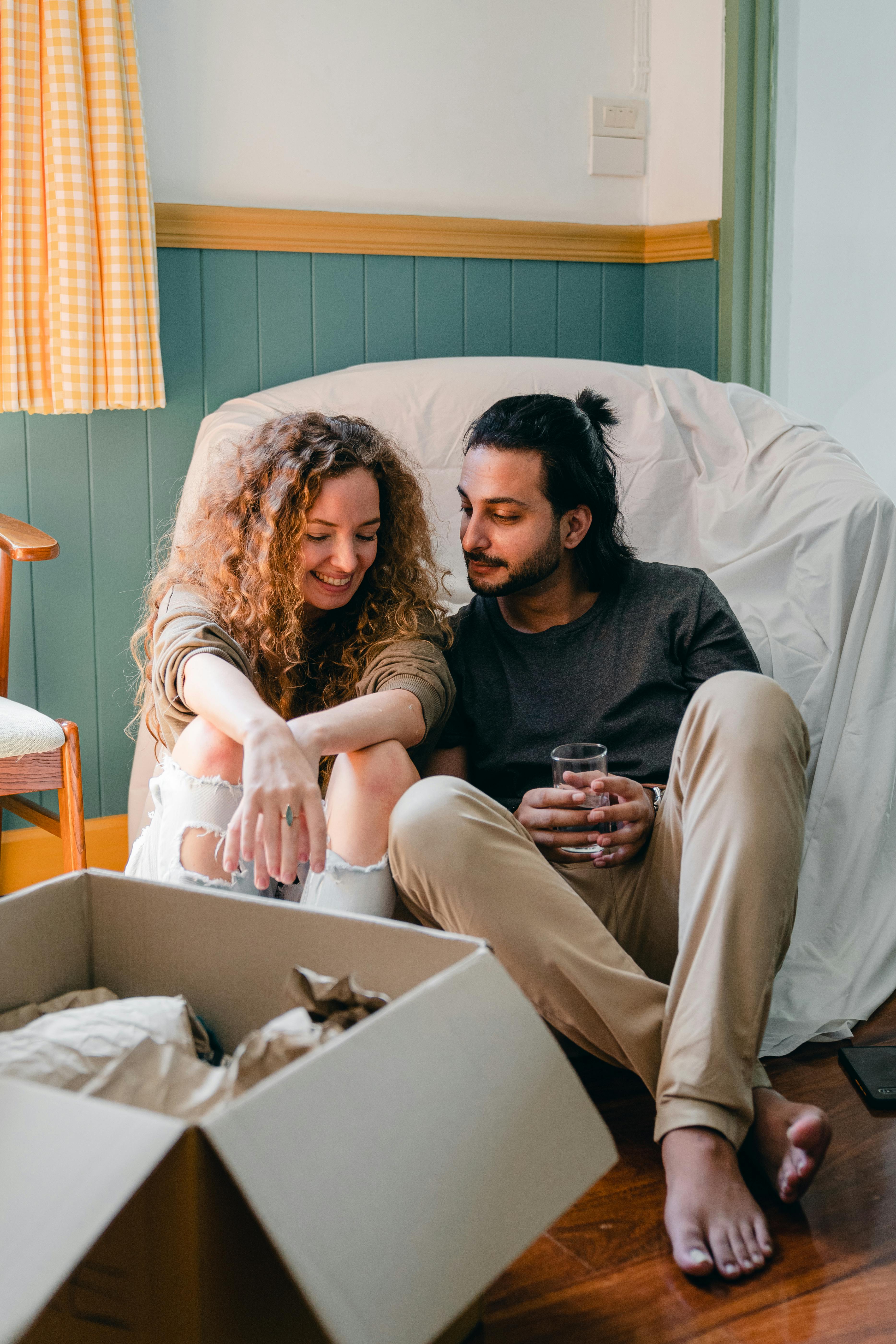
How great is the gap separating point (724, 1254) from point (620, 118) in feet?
7.98

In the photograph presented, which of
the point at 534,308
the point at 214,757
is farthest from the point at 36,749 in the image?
the point at 534,308

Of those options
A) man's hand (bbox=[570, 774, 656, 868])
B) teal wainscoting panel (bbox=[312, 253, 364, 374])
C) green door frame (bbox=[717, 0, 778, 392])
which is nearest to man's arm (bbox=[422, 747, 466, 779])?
man's hand (bbox=[570, 774, 656, 868])

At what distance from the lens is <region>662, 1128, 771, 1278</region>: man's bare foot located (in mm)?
1008

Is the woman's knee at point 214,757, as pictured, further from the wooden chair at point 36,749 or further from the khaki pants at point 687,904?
the wooden chair at point 36,749

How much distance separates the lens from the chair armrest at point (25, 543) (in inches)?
74.0

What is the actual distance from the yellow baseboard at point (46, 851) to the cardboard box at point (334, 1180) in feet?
5.41

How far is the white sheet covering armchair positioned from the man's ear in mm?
313

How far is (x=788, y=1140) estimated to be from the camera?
110 cm

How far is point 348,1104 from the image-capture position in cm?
60

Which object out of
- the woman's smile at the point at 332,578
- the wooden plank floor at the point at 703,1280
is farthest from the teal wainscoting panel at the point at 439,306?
the wooden plank floor at the point at 703,1280

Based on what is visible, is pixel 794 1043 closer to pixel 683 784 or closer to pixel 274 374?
pixel 683 784

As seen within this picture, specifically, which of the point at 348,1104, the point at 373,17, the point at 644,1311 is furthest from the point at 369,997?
the point at 373,17

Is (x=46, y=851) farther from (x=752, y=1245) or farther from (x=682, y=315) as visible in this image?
(x=682, y=315)

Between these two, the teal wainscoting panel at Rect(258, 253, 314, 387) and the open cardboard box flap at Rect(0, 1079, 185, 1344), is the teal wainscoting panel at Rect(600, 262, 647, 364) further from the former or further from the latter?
the open cardboard box flap at Rect(0, 1079, 185, 1344)
